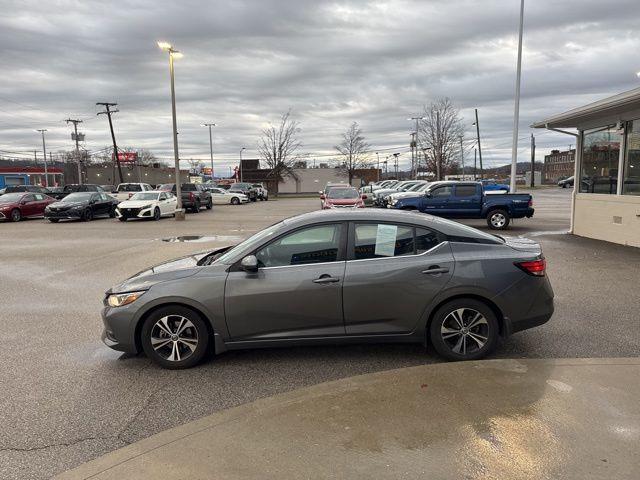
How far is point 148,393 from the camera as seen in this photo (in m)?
4.21

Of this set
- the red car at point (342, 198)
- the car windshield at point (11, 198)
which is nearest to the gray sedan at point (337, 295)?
the red car at point (342, 198)

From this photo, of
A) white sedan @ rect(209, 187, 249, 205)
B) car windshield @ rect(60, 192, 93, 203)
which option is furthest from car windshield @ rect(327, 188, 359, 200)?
white sedan @ rect(209, 187, 249, 205)

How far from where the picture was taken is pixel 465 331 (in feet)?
15.5

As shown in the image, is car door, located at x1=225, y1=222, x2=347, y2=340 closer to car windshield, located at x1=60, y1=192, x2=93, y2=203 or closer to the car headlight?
the car headlight

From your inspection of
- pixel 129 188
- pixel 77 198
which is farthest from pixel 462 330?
pixel 129 188

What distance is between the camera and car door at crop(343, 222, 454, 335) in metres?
4.59

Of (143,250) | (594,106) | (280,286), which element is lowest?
(143,250)

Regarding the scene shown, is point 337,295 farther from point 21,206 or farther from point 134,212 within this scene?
point 21,206

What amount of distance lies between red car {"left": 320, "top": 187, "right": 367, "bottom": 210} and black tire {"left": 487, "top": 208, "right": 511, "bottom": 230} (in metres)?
5.30

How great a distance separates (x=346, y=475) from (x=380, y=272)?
6.90 ft

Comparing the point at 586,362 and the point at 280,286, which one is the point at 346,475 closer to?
the point at 280,286

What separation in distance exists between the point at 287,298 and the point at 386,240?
3.72 ft

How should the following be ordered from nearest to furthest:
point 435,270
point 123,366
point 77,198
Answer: point 435,270 < point 123,366 < point 77,198

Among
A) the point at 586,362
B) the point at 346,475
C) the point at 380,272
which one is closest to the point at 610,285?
the point at 586,362
